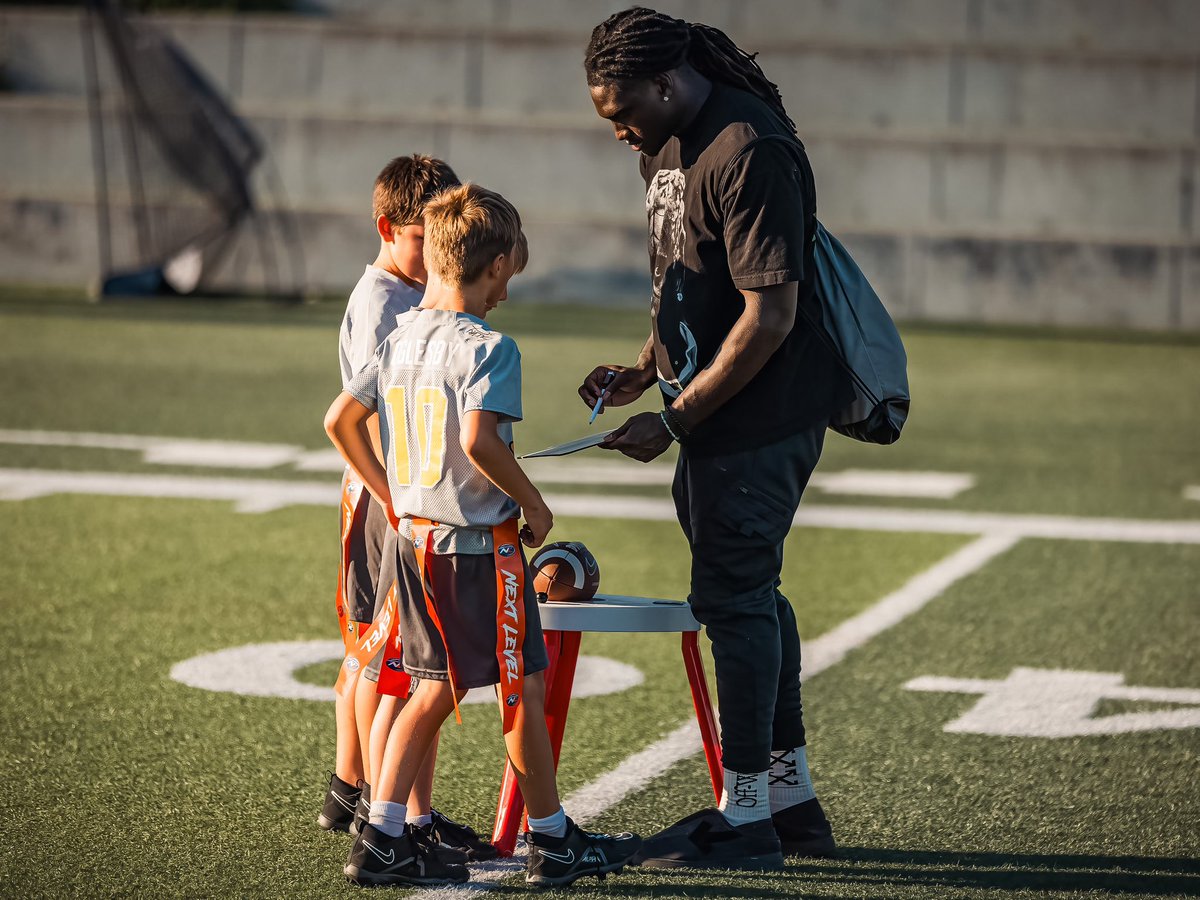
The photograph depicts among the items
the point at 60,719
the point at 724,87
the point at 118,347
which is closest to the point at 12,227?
the point at 118,347

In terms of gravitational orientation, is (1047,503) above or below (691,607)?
below

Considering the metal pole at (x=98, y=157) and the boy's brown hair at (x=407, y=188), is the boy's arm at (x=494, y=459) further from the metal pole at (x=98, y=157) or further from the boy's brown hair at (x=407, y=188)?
the metal pole at (x=98, y=157)

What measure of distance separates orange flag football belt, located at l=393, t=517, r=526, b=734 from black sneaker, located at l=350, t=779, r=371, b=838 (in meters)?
0.37

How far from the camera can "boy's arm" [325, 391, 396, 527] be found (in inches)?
149

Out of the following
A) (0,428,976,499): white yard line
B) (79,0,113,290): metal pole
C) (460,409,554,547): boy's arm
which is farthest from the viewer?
(79,0,113,290): metal pole

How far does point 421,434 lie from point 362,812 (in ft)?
2.76

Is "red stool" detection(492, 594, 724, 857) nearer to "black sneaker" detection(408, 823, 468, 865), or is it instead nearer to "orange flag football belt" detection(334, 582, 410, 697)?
"black sneaker" detection(408, 823, 468, 865)

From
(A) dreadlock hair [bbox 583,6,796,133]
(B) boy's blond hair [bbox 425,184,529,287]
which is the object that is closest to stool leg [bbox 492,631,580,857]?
(B) boy's blond hair [bbox 425,184,529,287]

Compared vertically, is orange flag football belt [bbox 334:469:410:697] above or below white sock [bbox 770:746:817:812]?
above

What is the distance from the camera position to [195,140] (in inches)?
750

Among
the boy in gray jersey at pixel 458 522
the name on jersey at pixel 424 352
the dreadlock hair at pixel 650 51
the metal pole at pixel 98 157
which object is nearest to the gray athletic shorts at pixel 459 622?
the boy in gray jersey at pixel 458 522

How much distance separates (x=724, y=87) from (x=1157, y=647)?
3.17m

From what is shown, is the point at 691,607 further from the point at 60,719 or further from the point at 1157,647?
the point at 1157,647

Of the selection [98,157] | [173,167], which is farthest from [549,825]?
[98,157]
